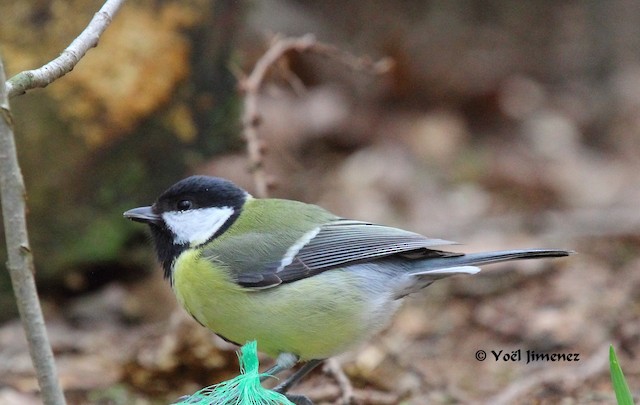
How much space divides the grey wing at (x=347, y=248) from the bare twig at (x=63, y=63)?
0.86m

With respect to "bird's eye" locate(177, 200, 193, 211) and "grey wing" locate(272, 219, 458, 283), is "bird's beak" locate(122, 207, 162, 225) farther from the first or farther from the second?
"grey wing" locate(272, 219, 458, 283)

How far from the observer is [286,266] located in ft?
7.57

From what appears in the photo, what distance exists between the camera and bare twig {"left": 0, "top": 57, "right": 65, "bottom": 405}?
57.1 inches

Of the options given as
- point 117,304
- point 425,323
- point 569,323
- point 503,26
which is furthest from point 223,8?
point 503,26

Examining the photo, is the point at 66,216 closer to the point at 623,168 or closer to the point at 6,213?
the point at 6,213

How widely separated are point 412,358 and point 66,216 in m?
1.66

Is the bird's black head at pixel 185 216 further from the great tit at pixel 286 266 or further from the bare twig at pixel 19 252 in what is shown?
the bare twig at pixel 19 252

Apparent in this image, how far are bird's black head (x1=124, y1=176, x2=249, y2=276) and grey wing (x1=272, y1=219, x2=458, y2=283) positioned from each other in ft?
0.82

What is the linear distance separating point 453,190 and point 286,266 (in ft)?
9.92

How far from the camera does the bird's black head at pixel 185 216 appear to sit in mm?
2385

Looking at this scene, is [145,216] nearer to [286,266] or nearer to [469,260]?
[286,266]

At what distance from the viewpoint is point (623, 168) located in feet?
17.9

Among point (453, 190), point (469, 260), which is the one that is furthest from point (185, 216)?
point (453, 190)

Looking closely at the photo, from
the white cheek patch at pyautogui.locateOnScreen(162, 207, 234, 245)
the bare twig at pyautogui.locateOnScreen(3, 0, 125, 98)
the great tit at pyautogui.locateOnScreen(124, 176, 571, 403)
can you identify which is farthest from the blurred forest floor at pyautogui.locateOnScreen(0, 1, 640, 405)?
the bare twig at pyautogui.locateOnScreen(3, 0, 125, 98)
